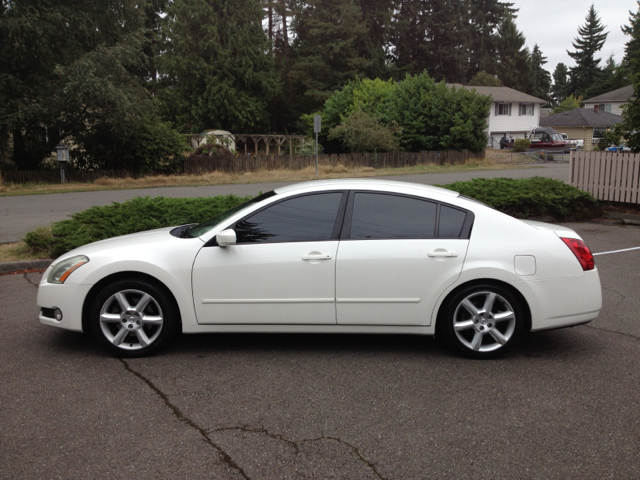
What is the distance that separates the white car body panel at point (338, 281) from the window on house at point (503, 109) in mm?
61196

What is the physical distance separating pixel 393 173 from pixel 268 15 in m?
36.0

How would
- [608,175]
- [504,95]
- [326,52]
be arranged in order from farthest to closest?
1. [504,95]
2. [326,52]
3. [608,175]

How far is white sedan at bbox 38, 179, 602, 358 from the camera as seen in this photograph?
4.89 metres

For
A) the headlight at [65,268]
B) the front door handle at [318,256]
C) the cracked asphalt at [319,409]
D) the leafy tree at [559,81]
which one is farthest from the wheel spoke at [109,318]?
the leafy tree at [559,81]

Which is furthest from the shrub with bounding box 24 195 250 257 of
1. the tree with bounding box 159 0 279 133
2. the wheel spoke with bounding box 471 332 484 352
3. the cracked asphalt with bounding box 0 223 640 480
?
the tree with bounding box 159 0 279 133

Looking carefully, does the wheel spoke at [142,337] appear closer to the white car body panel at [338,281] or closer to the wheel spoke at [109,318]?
the wheel spoke at [109,318]

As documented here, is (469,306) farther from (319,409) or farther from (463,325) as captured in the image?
(319,409)

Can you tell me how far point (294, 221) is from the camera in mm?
5090

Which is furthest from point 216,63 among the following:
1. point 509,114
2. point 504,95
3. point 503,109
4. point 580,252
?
point 580,252

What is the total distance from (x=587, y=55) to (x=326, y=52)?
59.9 meters

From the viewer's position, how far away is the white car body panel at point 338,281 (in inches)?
192

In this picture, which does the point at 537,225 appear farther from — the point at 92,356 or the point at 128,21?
the point at 128,21

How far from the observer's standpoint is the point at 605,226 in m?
12.8

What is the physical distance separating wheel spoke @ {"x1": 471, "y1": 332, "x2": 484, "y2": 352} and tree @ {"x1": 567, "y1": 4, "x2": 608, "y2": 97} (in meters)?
103
